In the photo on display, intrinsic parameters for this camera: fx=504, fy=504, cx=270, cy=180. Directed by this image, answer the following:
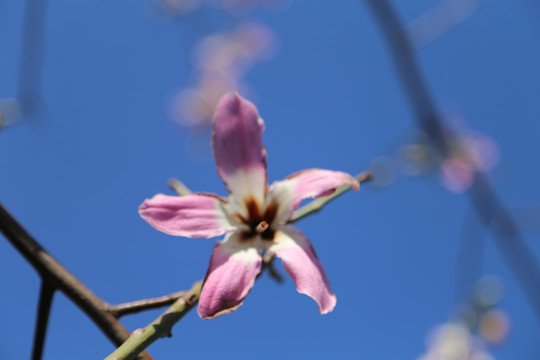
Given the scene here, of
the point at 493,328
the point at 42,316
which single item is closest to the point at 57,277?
the point at 42,316

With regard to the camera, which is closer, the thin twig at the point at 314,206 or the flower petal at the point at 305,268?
the flower petal at the point at 305,268

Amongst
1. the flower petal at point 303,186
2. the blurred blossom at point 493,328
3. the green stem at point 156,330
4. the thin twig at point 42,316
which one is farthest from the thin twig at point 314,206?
the blurred blossom at point 493,328

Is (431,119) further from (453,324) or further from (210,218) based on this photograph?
(453,324)

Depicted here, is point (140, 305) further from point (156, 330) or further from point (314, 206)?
point (314, 206)

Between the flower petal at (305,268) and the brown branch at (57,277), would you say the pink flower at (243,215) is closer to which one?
the flower petal at (305,268)

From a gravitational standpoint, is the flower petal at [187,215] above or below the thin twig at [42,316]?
above

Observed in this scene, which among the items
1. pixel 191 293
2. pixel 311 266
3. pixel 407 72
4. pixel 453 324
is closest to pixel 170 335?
pixel 191 293

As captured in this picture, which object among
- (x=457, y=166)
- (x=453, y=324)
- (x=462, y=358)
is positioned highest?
(x=457, y=166)

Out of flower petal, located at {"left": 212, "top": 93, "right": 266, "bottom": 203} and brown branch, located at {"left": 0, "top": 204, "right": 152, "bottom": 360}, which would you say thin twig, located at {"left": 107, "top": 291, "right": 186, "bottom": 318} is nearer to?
brown branch, located at {"left": 0, "top": 204, "right": 152, "bottom": 360}
